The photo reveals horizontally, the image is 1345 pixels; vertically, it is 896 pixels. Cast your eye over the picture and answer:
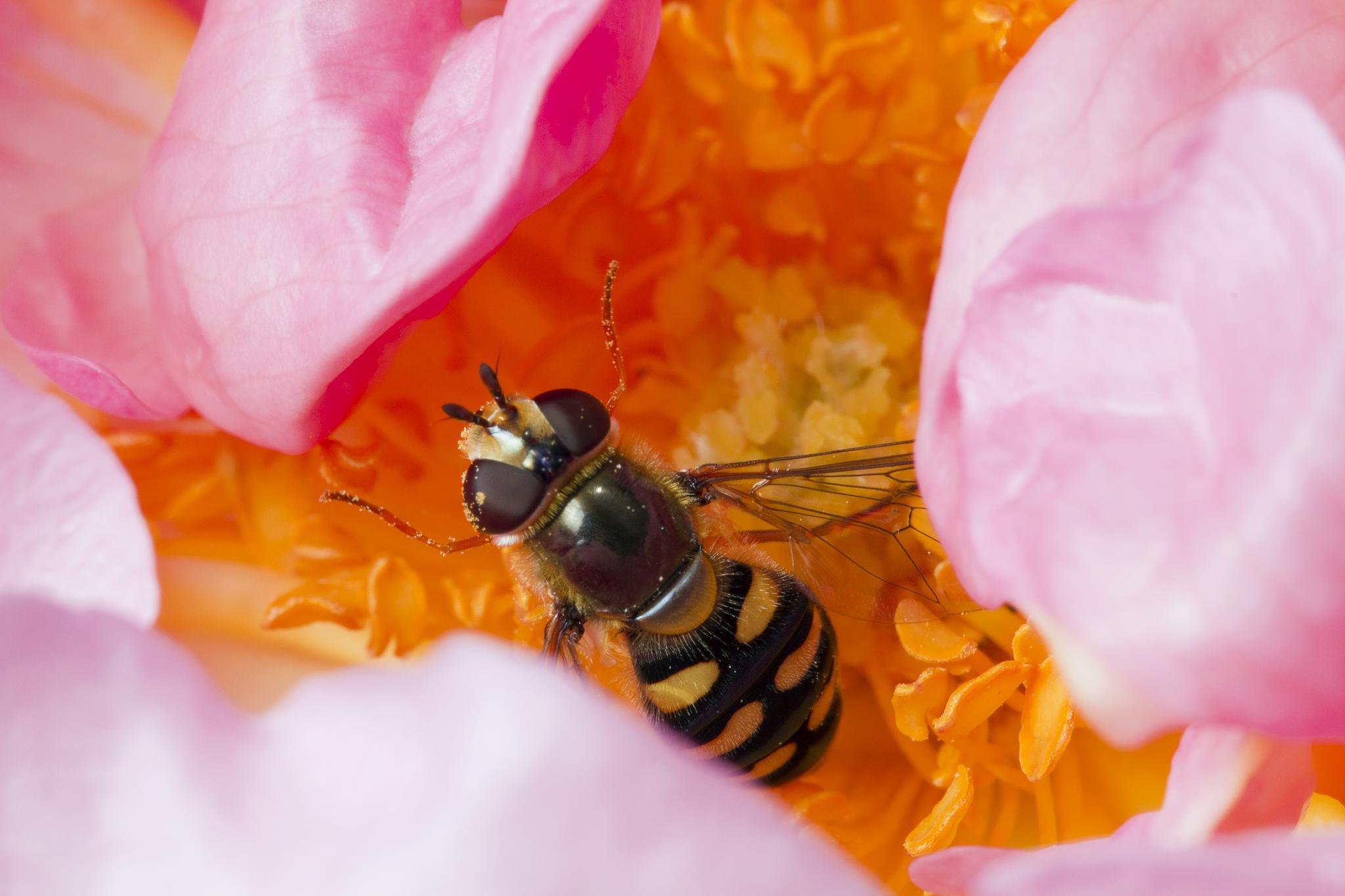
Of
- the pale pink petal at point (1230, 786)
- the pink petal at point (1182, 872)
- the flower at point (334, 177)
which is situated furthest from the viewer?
A: the flower at point (334, 177)

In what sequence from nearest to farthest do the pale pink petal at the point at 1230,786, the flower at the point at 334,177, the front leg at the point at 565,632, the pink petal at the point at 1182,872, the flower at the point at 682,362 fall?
the pink petal at the point at 1182,872 → the pale pink petal at the point at 1230,786 → the flower at the point at 334,177 → the flower at the point at 682,362 → the front leg at the point at 565,632

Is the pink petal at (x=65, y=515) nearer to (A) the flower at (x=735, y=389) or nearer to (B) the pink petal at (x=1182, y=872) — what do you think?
(A) the flower at (x=735, y=389)

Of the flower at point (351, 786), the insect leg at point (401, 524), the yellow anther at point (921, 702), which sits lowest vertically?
the yellow anther at point (921, 702)

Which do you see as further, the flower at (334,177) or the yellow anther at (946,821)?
the yellow anther at (946,821)

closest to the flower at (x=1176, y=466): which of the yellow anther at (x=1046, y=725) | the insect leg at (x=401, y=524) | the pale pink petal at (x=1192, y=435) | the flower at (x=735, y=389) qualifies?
the pale pink petal at (x=1192, y=435)

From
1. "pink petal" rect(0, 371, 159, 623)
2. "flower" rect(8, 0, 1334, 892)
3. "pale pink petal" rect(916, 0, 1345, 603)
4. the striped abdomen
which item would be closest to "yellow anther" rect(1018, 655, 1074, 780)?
"flower" rect(8, 0, 1334, 892)

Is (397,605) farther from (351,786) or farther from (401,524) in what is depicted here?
(351,786)

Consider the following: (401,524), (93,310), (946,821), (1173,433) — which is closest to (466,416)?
(401,524)
